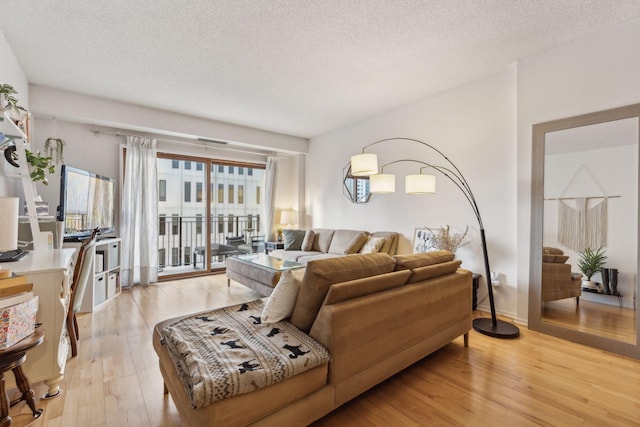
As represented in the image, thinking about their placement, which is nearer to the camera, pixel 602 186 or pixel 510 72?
pixel 602 186

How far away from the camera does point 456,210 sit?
3.57 metres

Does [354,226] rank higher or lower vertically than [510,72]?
lower

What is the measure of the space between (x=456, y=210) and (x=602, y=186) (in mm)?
1339

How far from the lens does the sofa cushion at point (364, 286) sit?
157 cm

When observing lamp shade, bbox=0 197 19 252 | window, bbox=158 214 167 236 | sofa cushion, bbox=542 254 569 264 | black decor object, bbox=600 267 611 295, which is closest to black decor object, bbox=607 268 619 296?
black decor object, bbox=600 267 611 295

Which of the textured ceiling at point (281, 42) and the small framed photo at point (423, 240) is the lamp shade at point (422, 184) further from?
the textured ceiling at point (281, 42)

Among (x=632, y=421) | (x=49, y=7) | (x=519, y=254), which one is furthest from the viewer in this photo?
(x=519, y=254)

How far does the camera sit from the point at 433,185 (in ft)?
10.4

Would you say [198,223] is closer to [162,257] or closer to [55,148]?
[162,257]

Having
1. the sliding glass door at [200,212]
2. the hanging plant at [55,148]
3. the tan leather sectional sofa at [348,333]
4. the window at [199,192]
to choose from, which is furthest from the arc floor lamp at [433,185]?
the hanging plant at [55,148]

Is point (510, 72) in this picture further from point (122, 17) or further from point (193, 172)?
point (193, 172)

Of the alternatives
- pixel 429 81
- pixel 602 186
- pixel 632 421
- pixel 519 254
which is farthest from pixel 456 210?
pixel 632 421

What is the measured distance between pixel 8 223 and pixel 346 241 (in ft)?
12.2

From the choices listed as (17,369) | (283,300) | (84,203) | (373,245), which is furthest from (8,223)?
(373,245)
